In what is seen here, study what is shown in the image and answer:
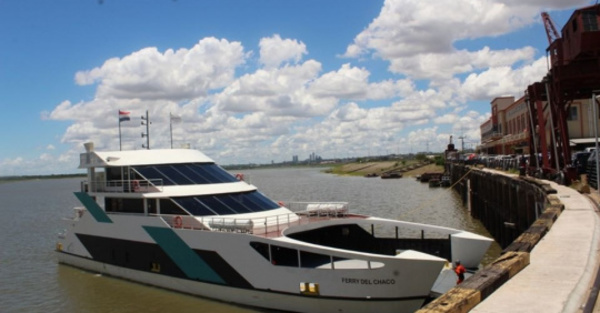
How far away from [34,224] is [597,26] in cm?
4249

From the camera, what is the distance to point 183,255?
1642 centimetres

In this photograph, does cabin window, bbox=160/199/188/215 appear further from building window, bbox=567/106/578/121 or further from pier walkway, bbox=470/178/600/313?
building window, bbox=567/106/578/121

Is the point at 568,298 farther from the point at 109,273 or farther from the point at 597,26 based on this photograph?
the point at 597,26

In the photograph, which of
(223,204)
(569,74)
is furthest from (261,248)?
(569,74)

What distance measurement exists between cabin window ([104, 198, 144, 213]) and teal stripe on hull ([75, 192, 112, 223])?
33 cm

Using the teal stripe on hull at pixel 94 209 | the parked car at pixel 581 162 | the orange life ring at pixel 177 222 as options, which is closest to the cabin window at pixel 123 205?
the teal stripe on hull at pixel 94 209

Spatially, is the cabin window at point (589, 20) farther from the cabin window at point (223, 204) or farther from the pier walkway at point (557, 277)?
the cabin window at point (223, 204)

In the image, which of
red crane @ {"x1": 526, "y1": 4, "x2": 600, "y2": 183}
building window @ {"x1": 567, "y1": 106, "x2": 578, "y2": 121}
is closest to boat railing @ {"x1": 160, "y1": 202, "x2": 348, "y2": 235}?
red crane @ {"x1": 526, "y1": 4, "x2": 600, "y2": 183}

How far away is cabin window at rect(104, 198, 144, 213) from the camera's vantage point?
Answer: 18.7 metres

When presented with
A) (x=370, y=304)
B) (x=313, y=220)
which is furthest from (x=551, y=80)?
(x=370, y=304)

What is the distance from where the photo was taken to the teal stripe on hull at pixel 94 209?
19.8 metres

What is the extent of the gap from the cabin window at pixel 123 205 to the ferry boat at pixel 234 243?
0.04 m

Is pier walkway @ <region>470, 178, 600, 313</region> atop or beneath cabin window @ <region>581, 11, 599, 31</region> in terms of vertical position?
beneath

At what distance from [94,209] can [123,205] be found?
1.91 m
